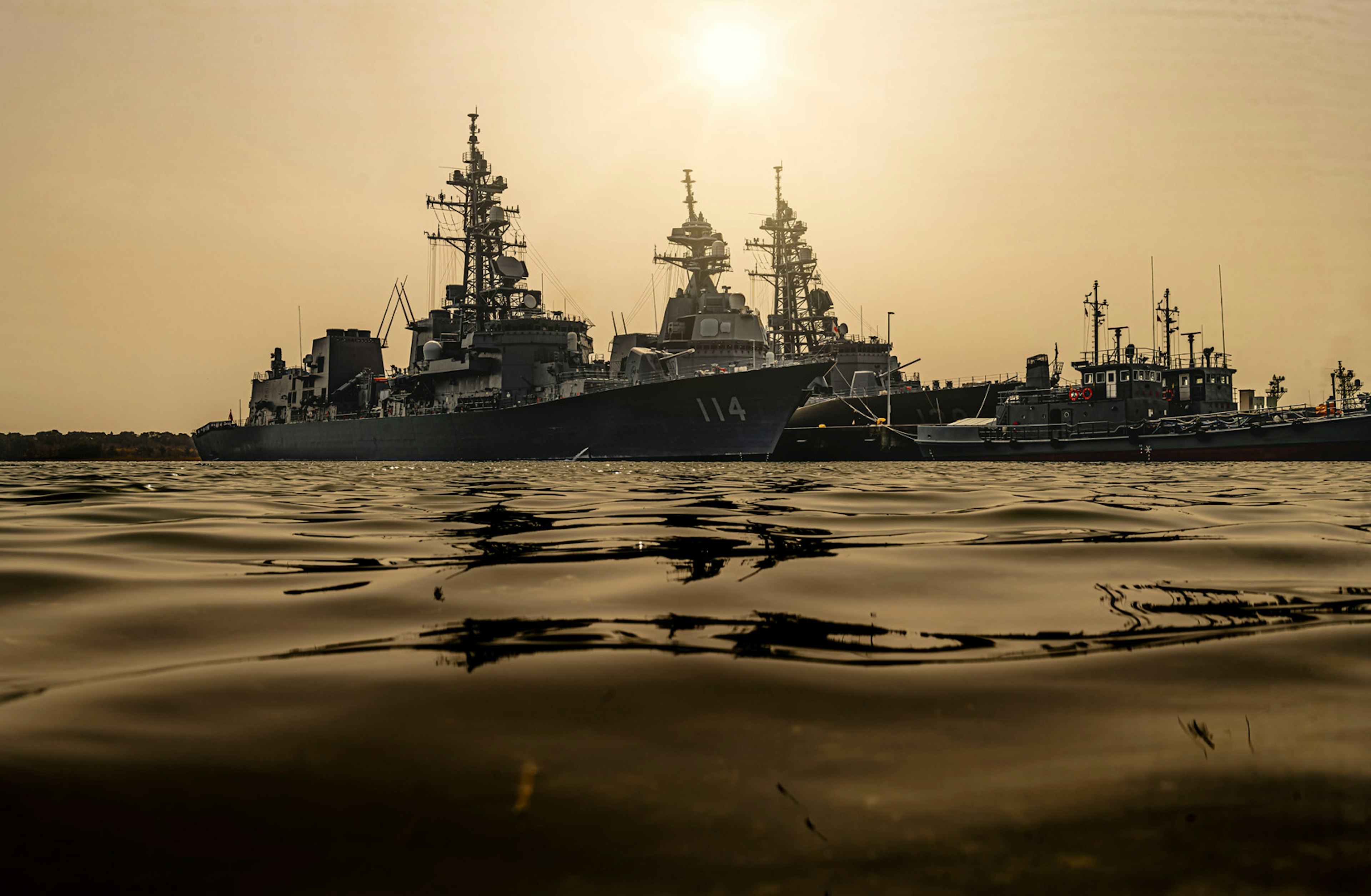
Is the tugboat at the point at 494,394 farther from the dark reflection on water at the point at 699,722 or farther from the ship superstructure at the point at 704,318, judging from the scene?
the dark reflection on water at the point at 699,722

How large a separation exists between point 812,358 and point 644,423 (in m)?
15.0

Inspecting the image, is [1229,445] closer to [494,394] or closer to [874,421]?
[874,421]

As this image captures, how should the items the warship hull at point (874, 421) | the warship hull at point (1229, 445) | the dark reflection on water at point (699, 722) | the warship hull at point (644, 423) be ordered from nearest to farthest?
1. the dark reflection on water at point (699, 722)
2. the warship hull at point (1229, 445)
3. the warship hull at point (644, 423)
4. the warship hull at point (874, 421)

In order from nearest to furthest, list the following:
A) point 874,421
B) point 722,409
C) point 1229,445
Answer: point 1229,445 → point 722,409 → point 874,421

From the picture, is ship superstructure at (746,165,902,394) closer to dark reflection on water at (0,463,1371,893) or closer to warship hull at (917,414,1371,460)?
warship hull at (917,414,1371,460)

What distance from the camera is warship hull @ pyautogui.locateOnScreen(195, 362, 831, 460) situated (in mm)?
34531

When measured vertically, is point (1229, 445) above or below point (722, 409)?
below

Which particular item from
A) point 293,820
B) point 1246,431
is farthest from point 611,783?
point 1246,431

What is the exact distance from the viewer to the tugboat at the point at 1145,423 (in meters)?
30.1

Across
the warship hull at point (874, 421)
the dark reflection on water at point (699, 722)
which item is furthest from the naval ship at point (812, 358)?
the dark reflection on water at point (699, 722)

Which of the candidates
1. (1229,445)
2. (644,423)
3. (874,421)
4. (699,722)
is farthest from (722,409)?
(699,722)

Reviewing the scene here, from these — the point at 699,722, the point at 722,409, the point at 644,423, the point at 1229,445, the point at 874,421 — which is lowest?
the point at 1229,445

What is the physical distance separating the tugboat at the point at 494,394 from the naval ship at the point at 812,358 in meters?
2.06

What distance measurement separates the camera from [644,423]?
3603 centimetres
